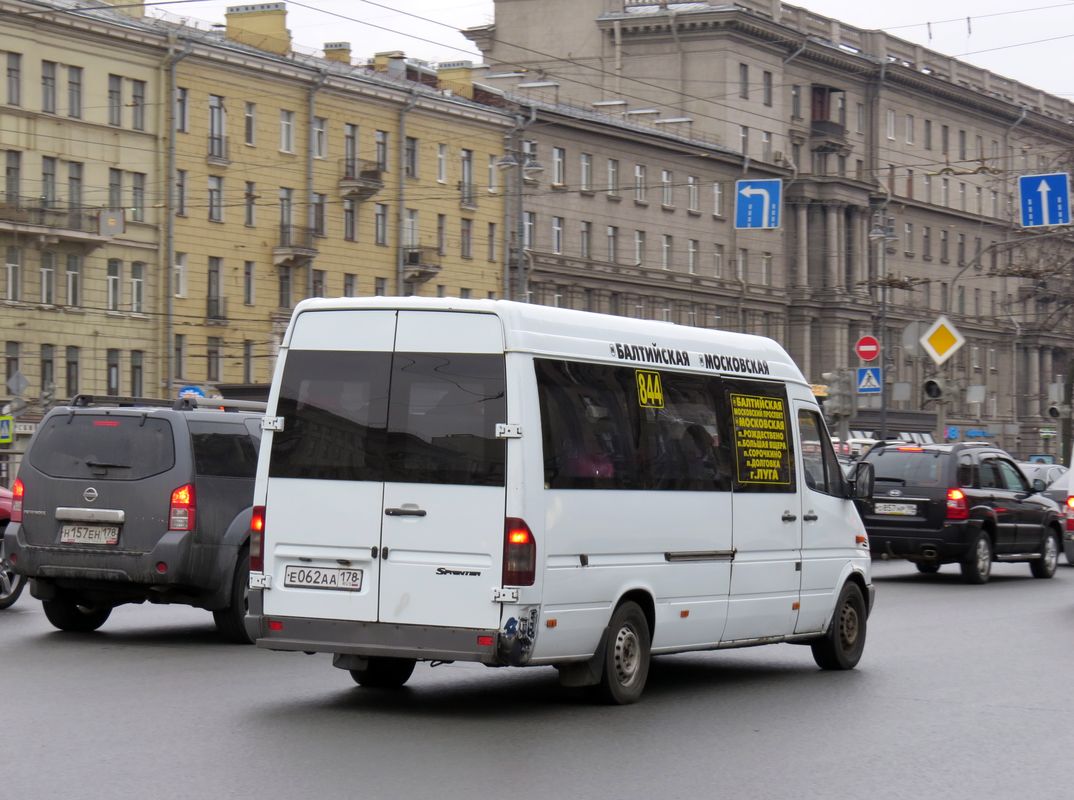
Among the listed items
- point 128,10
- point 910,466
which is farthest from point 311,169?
point 910,466

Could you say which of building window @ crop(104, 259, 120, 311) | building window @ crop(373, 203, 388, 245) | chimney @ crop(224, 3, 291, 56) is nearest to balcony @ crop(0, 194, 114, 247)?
building window @ crop(104, 259, 120, 311)

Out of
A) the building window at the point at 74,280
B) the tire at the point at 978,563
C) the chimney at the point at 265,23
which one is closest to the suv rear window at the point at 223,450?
the tire at the point at 978,563

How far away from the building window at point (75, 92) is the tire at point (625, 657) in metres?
50.4

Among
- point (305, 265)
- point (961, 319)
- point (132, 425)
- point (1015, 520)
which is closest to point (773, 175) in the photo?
point (961, 319)

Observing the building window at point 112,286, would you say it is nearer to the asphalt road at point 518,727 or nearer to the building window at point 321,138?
the building window at point 321,138

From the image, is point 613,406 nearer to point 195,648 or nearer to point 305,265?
point 195,648

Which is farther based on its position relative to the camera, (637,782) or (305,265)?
(305,265)

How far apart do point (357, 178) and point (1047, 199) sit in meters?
36.2

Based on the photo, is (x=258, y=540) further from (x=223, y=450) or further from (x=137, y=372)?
(x=137, y=372)

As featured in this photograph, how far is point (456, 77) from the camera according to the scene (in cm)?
7569

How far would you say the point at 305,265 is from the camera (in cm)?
6669

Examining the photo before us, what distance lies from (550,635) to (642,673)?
1.13 meters

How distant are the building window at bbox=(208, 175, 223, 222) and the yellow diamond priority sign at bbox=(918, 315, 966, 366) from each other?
32838 mm

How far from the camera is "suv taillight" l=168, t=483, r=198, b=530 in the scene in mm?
14695
